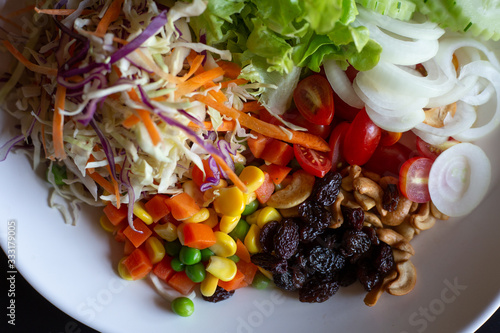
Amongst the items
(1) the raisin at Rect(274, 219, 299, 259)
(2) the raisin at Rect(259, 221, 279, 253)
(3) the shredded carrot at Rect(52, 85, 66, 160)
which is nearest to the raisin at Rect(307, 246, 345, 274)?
(1) the raisin at Rect(274, 219, 299, 259)

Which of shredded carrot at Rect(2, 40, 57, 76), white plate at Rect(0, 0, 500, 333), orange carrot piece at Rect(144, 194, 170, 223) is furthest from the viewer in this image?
orange carrot piece at Rect(144, 194, 170, 223)

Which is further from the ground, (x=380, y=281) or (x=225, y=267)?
(x=380, y=281)

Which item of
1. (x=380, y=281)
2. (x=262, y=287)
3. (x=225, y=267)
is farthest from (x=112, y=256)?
(x=380, y=281)

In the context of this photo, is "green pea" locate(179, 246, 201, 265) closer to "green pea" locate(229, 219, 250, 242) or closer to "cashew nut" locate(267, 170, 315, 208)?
"green pea" locate(229, 219, 250, 242)

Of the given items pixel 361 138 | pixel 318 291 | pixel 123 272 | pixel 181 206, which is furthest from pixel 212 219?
pixel 361 138

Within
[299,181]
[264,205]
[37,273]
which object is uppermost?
[299,181]

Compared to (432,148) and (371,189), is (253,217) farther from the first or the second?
(432,148)

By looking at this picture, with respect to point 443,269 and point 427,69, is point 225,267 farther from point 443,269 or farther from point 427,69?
point 427,69
